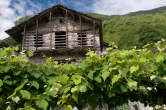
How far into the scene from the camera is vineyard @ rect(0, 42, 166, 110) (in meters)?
2.14

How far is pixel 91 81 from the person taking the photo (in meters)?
2.35

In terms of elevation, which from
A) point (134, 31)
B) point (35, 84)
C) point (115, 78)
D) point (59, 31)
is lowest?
point (35, 84)

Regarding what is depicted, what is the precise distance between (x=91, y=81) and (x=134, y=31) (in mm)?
53728

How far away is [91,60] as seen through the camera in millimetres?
2406

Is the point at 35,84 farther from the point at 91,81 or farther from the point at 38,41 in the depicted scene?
the point at 38,41

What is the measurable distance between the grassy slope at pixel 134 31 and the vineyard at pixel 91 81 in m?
40.7

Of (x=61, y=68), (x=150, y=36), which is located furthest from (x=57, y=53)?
(x=150, y=36)

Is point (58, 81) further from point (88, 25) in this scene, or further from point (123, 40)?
point (123, 40)

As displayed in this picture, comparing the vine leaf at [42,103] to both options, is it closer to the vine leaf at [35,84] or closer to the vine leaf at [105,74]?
the vine leaf at [35,84]

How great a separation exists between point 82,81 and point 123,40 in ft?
166

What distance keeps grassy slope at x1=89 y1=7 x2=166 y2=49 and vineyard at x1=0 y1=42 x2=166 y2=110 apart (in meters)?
40.7

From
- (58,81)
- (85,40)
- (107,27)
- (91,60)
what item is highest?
(107,27)

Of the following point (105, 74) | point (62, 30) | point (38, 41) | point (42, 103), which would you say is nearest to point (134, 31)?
point (62, 30)

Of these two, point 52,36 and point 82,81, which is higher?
point 52,36
